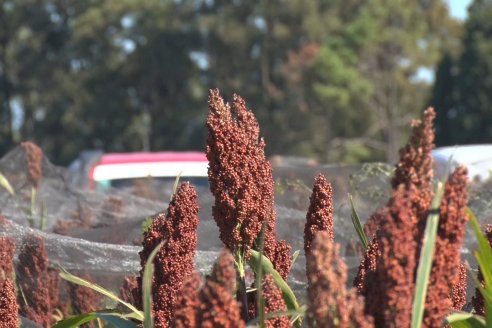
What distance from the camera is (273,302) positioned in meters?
3.37

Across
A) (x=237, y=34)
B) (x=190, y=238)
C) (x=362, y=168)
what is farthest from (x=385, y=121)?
(x=190, y=238)

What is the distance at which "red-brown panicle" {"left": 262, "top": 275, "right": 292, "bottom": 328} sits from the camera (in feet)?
11.1

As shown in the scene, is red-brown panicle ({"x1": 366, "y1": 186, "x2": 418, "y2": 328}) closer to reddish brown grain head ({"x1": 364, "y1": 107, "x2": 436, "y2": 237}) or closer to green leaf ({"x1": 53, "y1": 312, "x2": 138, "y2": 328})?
reddish brown grain head ({"x1": 364, "y1": 107, "x2": 436, "y2": 237})

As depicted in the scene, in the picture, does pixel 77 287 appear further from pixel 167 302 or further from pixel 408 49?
pixel 408 49

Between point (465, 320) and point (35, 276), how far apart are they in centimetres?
311

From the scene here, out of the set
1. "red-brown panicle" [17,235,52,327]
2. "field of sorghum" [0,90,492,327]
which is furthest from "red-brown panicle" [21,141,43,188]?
"field of sorghum" [0,90,492,327]

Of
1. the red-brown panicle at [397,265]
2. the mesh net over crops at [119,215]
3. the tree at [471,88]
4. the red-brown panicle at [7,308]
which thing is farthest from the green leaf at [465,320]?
the tree at [471,88]

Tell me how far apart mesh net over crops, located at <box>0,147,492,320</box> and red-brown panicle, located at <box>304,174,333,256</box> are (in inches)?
76.5

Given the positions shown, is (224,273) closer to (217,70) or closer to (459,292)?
(459,292)

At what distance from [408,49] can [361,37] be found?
545 cm

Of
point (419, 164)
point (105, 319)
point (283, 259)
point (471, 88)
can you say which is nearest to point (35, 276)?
point (283, 259)

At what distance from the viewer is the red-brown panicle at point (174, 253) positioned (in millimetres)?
3740

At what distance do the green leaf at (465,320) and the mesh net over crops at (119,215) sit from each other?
2.53 metres

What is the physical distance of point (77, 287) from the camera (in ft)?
21.2
